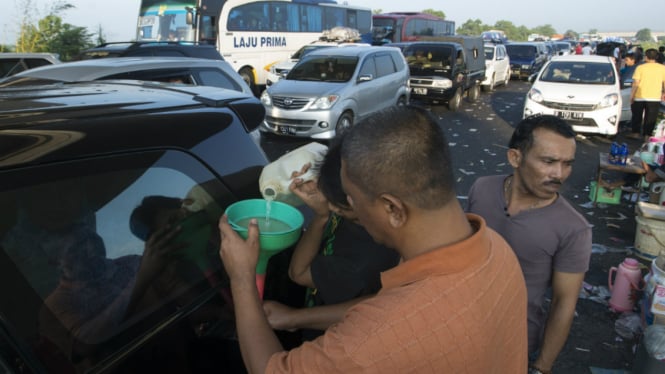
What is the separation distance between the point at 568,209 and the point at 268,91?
26.8ft

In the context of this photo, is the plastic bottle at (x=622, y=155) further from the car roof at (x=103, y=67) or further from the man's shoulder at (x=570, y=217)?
the car roof at (x=103, y=67)

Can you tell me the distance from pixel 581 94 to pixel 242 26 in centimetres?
1057

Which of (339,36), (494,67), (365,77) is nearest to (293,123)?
(365,77)

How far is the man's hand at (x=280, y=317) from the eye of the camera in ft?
5.57

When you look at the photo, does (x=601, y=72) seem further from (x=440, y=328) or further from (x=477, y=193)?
(x=440, y=328)

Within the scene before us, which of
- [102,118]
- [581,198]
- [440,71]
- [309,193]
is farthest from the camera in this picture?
[440,71]

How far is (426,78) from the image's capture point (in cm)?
1370

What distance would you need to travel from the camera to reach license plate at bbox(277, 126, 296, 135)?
942 cm

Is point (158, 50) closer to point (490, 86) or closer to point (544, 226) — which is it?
point (544, 226)

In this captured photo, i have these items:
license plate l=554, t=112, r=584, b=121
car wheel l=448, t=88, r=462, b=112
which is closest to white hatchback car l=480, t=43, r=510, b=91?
car wheel l=448, t=88, r=462, b=112

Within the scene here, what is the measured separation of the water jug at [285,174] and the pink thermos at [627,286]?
3343mm

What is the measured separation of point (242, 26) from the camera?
16031 mm

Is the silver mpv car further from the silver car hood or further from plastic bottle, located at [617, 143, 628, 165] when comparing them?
plastic bottle, located at [617, 143, 628, 165]

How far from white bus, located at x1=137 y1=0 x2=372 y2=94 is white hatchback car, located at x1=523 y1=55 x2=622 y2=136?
9.24 m
